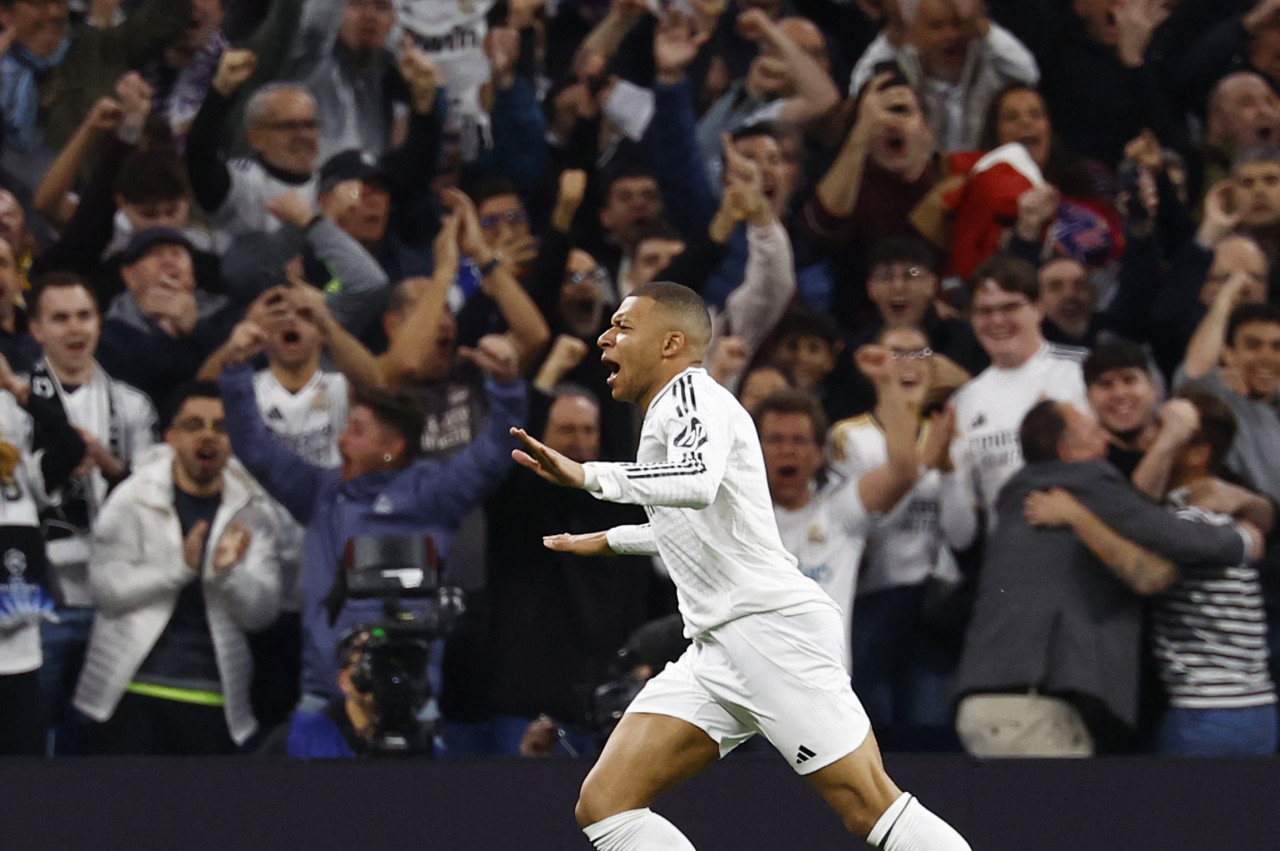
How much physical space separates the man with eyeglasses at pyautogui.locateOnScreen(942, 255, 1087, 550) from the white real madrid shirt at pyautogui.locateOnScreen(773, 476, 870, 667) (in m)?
0.40

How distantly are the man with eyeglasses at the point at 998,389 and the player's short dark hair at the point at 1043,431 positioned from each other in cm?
15

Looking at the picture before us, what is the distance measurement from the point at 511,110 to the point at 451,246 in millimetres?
1042

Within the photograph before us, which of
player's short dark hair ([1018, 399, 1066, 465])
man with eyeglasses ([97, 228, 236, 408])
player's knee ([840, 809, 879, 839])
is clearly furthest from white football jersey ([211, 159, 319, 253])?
player's knee ([840, 809, 879, 839])

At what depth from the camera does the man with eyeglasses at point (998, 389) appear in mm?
6438

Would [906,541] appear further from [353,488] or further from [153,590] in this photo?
[153,590]

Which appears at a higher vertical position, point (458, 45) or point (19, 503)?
point (458, 45)

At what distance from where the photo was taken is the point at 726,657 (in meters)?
4.13

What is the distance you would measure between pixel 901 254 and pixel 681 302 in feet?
10.2

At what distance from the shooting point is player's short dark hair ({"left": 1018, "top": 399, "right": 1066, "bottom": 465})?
6.12 metres

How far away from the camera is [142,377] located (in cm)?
690

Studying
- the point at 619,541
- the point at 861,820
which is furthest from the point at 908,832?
the point at 619,541

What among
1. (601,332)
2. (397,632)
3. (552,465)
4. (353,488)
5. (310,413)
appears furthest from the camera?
(601,332)

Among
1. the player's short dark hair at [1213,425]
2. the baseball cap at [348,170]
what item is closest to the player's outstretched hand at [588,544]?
the player's short dark hair at [1213,425]

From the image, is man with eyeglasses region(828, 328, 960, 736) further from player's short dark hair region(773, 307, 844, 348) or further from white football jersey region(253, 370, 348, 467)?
white football jersey region(253, 370, 348, 467)
